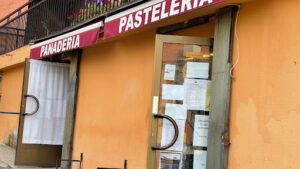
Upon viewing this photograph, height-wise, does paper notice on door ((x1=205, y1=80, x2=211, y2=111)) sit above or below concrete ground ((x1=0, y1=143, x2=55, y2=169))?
above

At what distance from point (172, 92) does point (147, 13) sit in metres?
1.13

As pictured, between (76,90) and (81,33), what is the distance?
1.86m

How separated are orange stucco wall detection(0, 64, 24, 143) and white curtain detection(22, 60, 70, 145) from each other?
2958mm

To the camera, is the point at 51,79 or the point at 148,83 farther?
the point at 51,79

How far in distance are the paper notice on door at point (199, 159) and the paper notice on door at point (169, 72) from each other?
963 mm

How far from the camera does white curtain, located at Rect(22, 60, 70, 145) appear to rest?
32.3 feet

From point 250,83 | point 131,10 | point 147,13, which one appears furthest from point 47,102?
point 250,83

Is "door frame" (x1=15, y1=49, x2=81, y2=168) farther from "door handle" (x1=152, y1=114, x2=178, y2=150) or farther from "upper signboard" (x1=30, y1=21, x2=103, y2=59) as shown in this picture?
"door handle" (x1=152, y1=114, x2=178, y2=150)

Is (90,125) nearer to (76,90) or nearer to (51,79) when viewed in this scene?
(76,90)

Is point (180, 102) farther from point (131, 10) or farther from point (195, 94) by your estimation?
point (131, 10)

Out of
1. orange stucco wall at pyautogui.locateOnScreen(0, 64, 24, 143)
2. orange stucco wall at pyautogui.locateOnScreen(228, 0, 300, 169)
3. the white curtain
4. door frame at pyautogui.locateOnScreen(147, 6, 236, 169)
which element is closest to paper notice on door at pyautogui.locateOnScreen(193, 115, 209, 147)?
door frame at pyautogui.locateOnScreen(147, 6, 236, 169)

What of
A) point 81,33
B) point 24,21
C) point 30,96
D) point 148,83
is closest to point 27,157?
point 30,96

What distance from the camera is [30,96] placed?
9766 mm

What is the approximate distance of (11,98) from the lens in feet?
44.5
